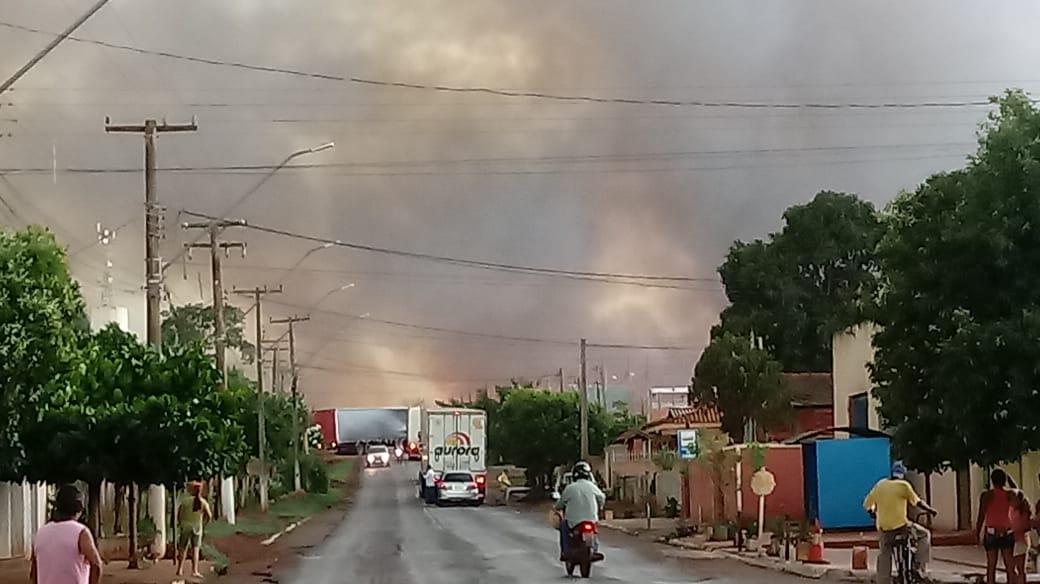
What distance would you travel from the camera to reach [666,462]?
2047 inches

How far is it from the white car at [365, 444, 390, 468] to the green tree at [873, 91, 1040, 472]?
109m

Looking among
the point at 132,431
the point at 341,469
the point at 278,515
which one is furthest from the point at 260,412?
the point at 341,469

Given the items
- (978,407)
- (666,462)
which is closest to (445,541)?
(666,462)

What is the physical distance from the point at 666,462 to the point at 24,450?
95.2ft

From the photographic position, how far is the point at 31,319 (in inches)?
815

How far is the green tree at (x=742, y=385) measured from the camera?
57.8 meters

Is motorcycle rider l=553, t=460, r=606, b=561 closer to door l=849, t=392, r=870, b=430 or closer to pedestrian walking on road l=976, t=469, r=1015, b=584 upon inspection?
pedestrian walking on road l=976, t=469, r=1015, b=584

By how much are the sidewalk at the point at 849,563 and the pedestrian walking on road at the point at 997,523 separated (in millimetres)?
3028

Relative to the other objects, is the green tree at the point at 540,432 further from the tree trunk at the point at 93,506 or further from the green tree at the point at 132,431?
the green tree at the point at 132,431

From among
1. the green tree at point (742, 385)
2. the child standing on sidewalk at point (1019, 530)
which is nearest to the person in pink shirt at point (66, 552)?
the child standing on sidewalk at point (1019, 530)

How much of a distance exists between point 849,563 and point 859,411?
17.7 metres

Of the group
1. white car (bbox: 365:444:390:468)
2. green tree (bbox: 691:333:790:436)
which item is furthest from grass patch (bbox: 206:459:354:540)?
white car (bbox: 365:444:390:468)

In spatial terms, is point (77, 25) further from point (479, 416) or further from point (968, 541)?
point (479, 416)

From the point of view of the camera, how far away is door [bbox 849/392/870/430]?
4544 centimetres
